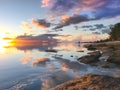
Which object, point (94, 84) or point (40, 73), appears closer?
point (94, 84)

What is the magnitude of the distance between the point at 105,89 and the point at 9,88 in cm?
1019

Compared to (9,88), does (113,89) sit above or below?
above

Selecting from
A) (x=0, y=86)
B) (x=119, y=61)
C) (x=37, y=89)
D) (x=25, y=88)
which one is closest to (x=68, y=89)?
(x=37, y=89)

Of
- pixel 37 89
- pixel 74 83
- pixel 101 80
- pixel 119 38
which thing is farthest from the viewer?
pixel 119 38

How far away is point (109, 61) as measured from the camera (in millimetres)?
34531

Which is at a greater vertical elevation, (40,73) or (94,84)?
(94,84)

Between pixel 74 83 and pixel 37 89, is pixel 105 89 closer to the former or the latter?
pixel 74 83

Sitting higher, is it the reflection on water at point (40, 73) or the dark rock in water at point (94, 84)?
the dark rock in water at point (94, 84)

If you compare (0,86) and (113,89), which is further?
(0,86)

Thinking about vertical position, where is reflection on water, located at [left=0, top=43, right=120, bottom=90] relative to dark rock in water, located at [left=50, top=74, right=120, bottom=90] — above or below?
below

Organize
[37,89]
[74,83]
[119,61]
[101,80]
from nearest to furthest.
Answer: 1. [101,80]
2. [74,83]
3. [37,89]
4. [119,61]

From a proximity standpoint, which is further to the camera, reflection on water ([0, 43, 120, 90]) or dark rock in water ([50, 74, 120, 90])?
reflection on water ([0, 43, 120, 90])

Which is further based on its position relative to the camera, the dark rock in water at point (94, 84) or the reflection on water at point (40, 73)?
the reflection on water at point (40, 73)

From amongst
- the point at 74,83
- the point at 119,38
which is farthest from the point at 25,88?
the point at 119,38
